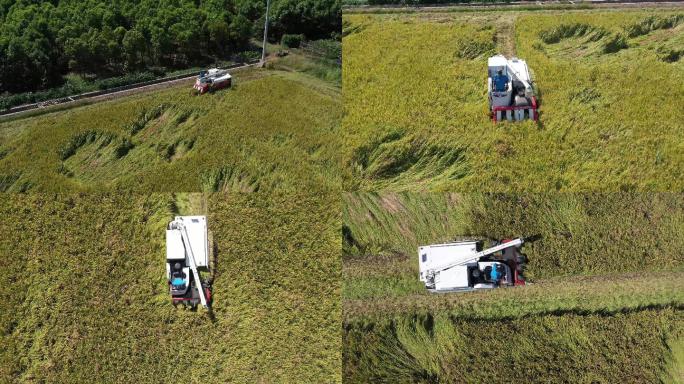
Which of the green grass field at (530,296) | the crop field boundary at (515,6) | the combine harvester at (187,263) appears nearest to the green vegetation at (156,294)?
the combine harvester at (187,263)

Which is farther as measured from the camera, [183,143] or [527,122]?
[183,143]

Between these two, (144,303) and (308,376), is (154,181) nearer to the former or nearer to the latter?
(144,303)

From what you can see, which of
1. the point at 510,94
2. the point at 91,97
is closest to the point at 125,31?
the point at 91,97

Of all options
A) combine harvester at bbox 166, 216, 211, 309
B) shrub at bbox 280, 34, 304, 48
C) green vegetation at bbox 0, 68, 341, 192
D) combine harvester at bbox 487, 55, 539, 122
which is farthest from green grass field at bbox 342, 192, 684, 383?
shrub at bbox 280, 34, 304, 48

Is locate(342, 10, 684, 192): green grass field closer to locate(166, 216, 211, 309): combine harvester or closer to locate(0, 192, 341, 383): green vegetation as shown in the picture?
locate(0, 192, 341, 383): green vegetation

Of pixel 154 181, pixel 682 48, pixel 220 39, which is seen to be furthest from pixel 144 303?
pixel 682 48

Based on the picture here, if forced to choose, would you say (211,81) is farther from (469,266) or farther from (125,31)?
(469,266)

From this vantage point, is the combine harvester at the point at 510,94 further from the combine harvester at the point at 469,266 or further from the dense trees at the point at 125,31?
the dense trees at the point at 125,31
